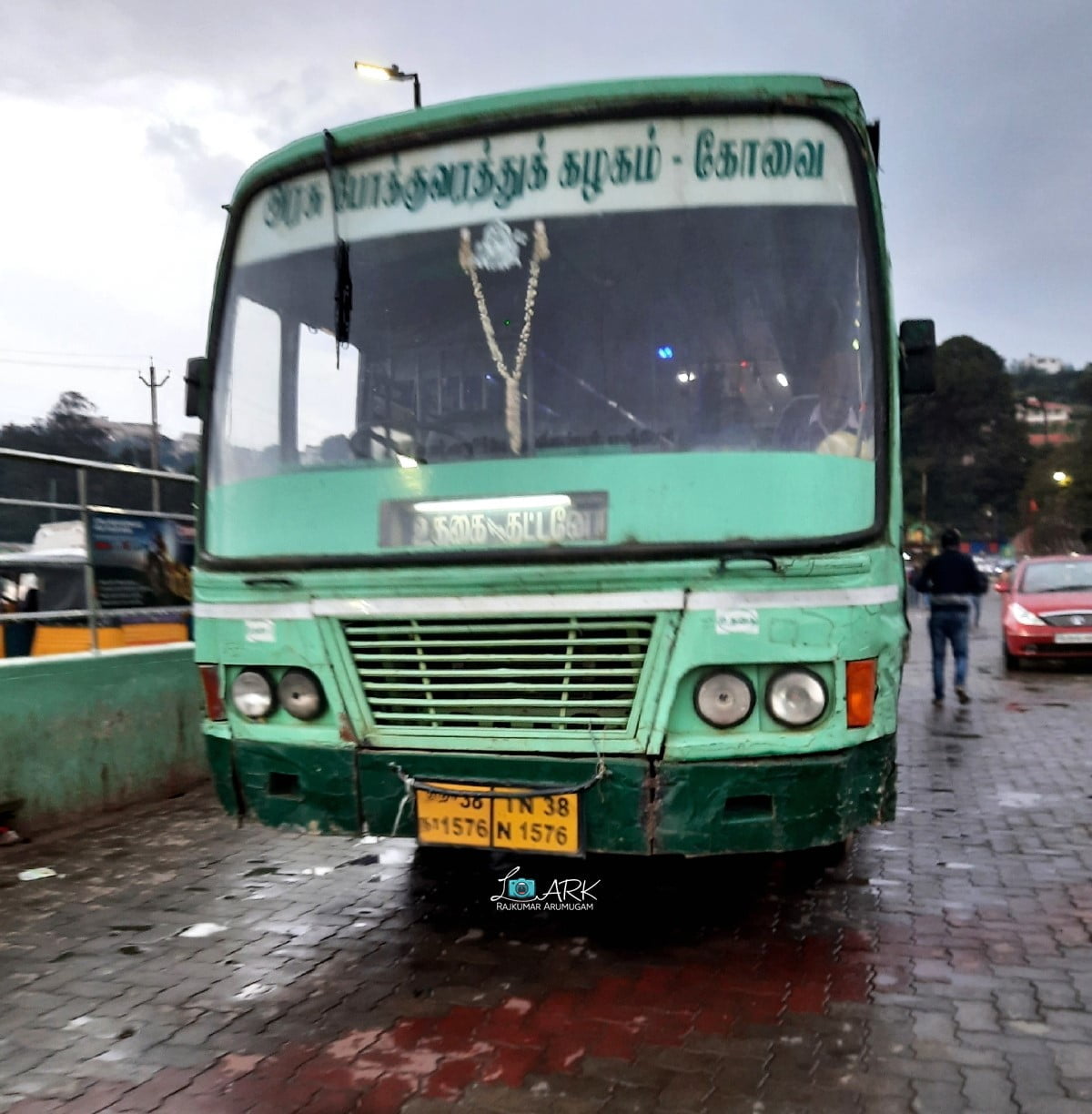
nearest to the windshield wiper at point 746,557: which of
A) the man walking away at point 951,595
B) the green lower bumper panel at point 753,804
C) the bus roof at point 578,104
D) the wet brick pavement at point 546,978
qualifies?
the green lower bumper panel at point 753,804

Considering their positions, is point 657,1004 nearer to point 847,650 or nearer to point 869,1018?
point 869,1018

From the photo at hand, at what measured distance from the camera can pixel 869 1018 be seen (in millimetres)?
3666

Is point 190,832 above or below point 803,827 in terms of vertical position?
below

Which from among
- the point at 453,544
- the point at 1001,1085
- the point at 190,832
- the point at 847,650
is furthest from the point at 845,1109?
the point at 190,832

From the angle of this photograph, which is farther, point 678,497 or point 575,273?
point 575,273

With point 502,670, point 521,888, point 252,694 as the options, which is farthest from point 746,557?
point 521,888

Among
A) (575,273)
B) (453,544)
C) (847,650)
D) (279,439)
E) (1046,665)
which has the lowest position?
(1046,665)

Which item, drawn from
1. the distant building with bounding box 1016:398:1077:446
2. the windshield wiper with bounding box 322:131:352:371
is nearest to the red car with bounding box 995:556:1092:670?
the windshield wiper with bounding box 322:131:352:371

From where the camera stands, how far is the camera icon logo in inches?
Answer: 196

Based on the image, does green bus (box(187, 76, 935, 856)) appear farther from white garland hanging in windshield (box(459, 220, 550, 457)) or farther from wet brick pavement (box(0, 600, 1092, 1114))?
wet brick pavement (box(0, 600, 1092, 1114))

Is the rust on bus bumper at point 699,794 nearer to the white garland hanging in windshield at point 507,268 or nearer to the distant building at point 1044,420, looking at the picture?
the white garland hanging in windshield at point 507,268

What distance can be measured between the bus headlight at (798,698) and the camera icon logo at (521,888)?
5.88 feet

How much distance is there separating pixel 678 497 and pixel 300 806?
6.04 feet

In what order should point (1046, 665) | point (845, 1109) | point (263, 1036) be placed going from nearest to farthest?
point (845, 1109) < point (263, 1036) < point (1046, 665)
